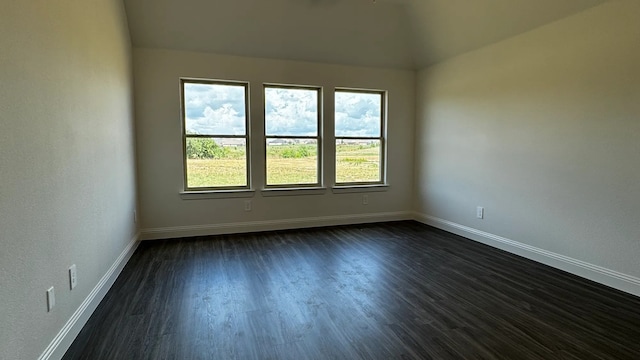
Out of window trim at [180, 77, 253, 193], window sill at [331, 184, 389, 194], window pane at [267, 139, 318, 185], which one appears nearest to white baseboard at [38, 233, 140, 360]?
window trim at [180, 77, 253, 193]

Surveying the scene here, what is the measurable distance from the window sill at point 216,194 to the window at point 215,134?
0.09 metres

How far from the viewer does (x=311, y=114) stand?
16.5 feet

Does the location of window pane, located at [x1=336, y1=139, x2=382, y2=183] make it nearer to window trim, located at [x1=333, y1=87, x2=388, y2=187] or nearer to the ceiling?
window trim, located at [x1=333, y1=87, x2=388, y2=187]

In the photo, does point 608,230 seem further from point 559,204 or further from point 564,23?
point 564,23

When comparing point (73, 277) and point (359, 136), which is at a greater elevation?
point (359, 136)

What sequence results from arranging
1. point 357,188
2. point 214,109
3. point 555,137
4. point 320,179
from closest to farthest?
point 555,137 → point 214,109 → point 320,179 → point 357,188

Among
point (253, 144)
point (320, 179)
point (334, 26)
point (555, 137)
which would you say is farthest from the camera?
point (320, 179)

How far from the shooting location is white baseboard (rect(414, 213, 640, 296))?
2820 millimetres

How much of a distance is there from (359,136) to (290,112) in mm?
1140

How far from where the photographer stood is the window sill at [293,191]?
15.7 ft

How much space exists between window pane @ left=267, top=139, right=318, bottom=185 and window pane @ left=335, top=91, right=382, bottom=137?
0.54 m

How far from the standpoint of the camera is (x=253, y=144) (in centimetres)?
470

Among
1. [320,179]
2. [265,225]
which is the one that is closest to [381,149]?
[320,179]

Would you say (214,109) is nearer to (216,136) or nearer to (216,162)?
(216,136)
